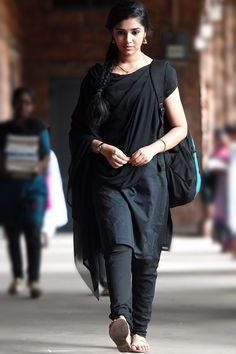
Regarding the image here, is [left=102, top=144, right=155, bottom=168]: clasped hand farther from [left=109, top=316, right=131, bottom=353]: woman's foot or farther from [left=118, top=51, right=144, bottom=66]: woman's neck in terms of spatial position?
[left=109, top=316, right=131, bottom=353]: woman's foot

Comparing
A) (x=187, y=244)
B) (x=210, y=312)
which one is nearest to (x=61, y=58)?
(x=187, y=244)

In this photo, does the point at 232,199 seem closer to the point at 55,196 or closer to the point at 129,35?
the point at 55,196

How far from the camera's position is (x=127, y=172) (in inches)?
271

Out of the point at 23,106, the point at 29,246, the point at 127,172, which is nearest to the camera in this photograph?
the point at 127,172

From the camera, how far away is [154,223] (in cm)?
693

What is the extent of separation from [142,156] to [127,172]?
0.14m

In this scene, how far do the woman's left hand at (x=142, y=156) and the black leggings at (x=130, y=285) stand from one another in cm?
A: 38

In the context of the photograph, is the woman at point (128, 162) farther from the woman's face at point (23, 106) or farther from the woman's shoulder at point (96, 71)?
the woman's face at point (23, 106)

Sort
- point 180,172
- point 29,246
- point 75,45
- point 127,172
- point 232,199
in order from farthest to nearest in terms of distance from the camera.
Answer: point 75,45, point 232,199, point 29,246, point 180,172, point 127,172

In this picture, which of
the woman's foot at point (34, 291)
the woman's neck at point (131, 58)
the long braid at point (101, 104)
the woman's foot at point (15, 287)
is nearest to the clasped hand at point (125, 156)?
the long braid at point (101, 104)

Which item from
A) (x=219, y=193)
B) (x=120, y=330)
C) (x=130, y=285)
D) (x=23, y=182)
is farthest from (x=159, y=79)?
(x=219, y=193)

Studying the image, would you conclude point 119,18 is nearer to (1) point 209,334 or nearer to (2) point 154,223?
(2) point 154,223

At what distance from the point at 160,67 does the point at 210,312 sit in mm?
2511

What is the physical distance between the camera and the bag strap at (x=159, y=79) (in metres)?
6.91
